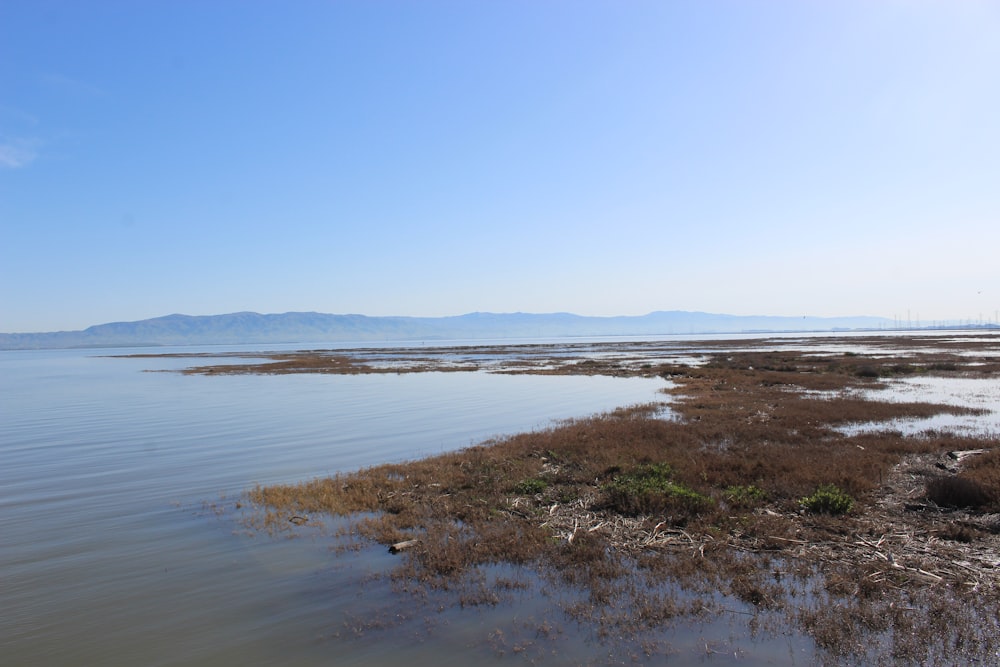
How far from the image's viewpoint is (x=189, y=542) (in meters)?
12.0

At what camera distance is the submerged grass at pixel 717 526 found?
320 inches

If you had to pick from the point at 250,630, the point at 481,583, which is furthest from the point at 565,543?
the point at 250,630

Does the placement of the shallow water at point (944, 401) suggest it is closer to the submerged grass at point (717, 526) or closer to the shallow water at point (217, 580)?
the submerged grass at point (717, 526)

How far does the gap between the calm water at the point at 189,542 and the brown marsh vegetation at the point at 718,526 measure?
4.57 feet

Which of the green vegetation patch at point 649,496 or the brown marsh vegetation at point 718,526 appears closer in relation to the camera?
the brown marsh vegetation at point 718,526

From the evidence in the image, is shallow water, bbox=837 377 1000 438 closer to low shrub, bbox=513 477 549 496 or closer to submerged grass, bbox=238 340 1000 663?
submerged grass, bbox=238 340 1000 663

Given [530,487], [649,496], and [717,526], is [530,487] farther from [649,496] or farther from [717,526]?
[717,526]

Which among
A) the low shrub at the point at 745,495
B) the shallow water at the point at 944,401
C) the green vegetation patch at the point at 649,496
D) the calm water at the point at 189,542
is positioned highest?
the green vegetation patch at the point at 649,496

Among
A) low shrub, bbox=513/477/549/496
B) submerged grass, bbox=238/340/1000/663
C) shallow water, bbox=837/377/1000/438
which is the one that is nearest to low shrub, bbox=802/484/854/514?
submerged grass, bbox=238/340/1000/663

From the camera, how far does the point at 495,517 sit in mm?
12617

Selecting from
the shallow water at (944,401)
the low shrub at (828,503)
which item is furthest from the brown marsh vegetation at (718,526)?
the shallow water at (944,401)

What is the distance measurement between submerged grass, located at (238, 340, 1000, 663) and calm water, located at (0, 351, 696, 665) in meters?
1.46

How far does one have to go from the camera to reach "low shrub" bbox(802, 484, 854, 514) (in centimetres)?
1209

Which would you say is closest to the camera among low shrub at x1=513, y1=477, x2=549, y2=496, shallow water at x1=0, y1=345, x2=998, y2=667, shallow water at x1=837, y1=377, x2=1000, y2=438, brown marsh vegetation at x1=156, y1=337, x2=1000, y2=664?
shallow water at x1=0, y1=345, x2=998, y2=667
